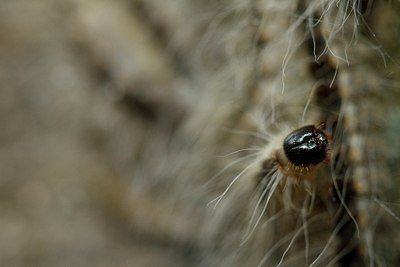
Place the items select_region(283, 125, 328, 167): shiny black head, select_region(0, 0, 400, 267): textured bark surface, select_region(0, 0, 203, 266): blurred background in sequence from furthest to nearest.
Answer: select_region(0, 0, 203, 266): blurred background → select_region(0, 0, 400, 267): textured bark surface → select_region(283, 125, 328, 167): shiny black head

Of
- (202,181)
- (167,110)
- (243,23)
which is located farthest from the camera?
(167,110)

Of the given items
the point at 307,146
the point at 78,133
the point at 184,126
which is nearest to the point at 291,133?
the point at 307,146

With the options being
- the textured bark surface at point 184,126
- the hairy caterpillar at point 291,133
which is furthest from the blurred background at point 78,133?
the hairy caterpillar at point 291,133

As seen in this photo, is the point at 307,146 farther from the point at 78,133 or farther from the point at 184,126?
the point at 78,133

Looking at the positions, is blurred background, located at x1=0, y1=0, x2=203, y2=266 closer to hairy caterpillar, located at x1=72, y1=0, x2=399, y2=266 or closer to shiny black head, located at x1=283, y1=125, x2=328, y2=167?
hairy caterpillar, located at x1=72, y1=0, x2=399, y2=266

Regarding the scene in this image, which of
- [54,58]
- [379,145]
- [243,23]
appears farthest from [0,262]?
[379,145]

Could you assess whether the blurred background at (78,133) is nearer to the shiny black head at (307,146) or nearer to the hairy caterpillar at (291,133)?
the hairy caterpillar at (291,133)

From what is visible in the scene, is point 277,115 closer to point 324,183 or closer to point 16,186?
point 324,183

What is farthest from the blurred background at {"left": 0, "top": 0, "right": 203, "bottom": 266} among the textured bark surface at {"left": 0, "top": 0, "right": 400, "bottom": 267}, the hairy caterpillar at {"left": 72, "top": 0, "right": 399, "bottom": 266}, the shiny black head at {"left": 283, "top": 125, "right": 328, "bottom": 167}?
the shiny black head at {"left": 283, "top": 125, "right": 328, "bottom": 167}
